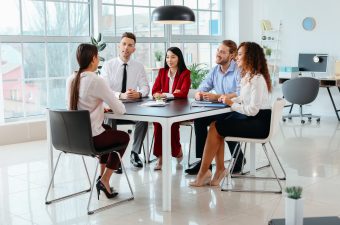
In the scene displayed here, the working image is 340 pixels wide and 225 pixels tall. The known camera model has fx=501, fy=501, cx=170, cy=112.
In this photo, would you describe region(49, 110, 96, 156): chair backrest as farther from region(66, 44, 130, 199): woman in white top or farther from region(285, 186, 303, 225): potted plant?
region(285, 186, 303, 225): potted plant

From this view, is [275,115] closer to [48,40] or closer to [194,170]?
[194,170]

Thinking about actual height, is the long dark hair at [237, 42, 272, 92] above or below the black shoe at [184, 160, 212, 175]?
above

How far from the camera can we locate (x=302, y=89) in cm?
779

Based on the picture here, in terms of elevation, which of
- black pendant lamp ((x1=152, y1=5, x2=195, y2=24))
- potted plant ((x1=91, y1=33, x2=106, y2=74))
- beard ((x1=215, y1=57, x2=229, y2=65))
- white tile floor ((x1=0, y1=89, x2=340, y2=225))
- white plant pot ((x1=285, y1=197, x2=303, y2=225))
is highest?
black pendant lamp ((x1=152, y1=5, x2=195, y2=24))

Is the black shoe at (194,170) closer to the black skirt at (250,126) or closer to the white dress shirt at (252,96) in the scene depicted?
the black skirt at (250,126)

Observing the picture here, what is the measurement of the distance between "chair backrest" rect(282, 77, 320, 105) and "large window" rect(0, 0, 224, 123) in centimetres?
243

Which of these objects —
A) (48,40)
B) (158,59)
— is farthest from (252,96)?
(158,59)

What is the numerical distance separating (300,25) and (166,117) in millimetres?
6029

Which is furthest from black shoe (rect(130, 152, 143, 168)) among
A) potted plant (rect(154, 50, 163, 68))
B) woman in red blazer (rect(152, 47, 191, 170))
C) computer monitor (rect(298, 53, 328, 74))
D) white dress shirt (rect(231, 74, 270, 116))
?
computer monitor (rect(298, 53, 328, 74))

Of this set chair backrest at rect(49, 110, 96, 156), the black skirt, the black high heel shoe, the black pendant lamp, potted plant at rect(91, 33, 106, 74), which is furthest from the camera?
potted plant at rect(91, 33, 106, 74)

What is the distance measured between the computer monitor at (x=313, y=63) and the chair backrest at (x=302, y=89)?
700 mm

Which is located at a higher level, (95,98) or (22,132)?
(95,98)

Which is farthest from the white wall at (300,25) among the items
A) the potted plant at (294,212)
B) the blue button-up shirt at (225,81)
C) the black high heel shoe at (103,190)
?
the potted plant at (294,212)

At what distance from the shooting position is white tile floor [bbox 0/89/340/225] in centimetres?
348
